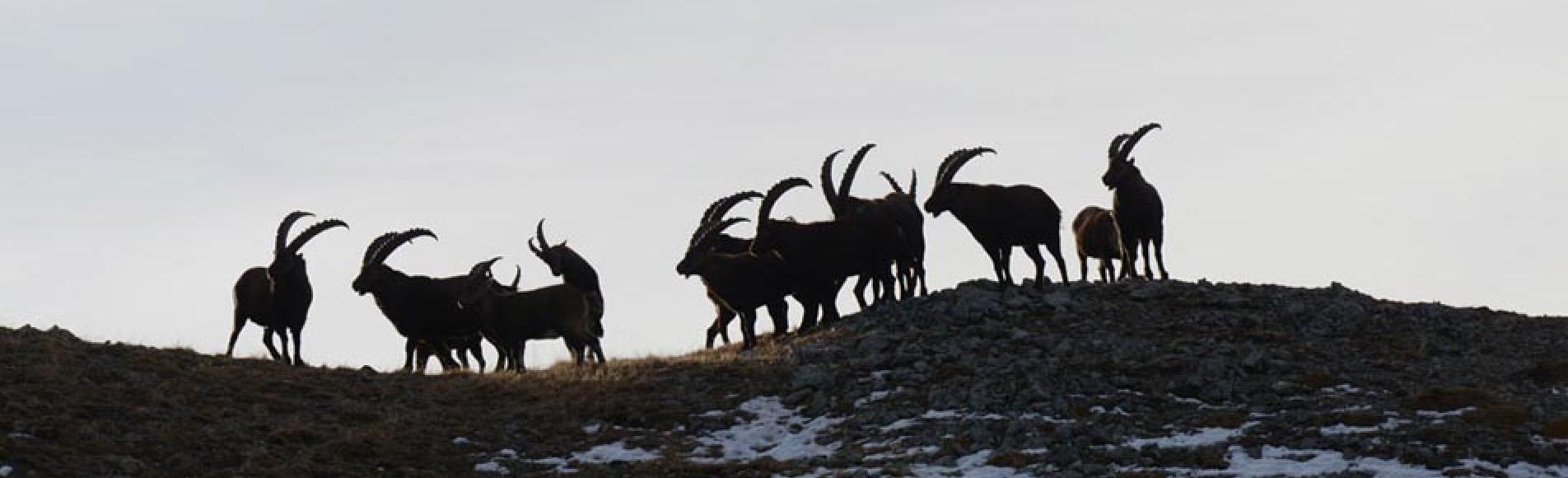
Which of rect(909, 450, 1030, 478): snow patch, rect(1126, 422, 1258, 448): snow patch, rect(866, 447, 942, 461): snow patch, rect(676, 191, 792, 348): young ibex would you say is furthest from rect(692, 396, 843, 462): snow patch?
rect(676, 191, 792, 348): young ibex

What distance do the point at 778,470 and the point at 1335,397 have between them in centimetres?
719

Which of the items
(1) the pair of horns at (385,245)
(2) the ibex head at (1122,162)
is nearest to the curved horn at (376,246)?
(1) the pair of horns at (385,245)

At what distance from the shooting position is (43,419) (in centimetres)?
2484

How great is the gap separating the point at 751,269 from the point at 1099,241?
827 cm

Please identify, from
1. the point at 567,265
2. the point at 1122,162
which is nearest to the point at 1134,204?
the point at 1122,162

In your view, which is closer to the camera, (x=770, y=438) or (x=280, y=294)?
(x=770, y=438)

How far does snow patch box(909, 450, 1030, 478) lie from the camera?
2347 centimetres

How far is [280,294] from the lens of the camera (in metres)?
34.5

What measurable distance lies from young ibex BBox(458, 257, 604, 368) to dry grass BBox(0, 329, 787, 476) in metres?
0.89

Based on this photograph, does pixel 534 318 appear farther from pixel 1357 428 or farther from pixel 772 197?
pixel 1357 428

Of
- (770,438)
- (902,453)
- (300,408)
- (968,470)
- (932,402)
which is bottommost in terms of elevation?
(968,470)

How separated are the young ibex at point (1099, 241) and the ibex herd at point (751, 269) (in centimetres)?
130

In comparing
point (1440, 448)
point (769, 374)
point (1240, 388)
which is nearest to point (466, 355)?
point (769, 374)

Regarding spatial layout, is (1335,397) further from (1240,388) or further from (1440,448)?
(1440,448)
